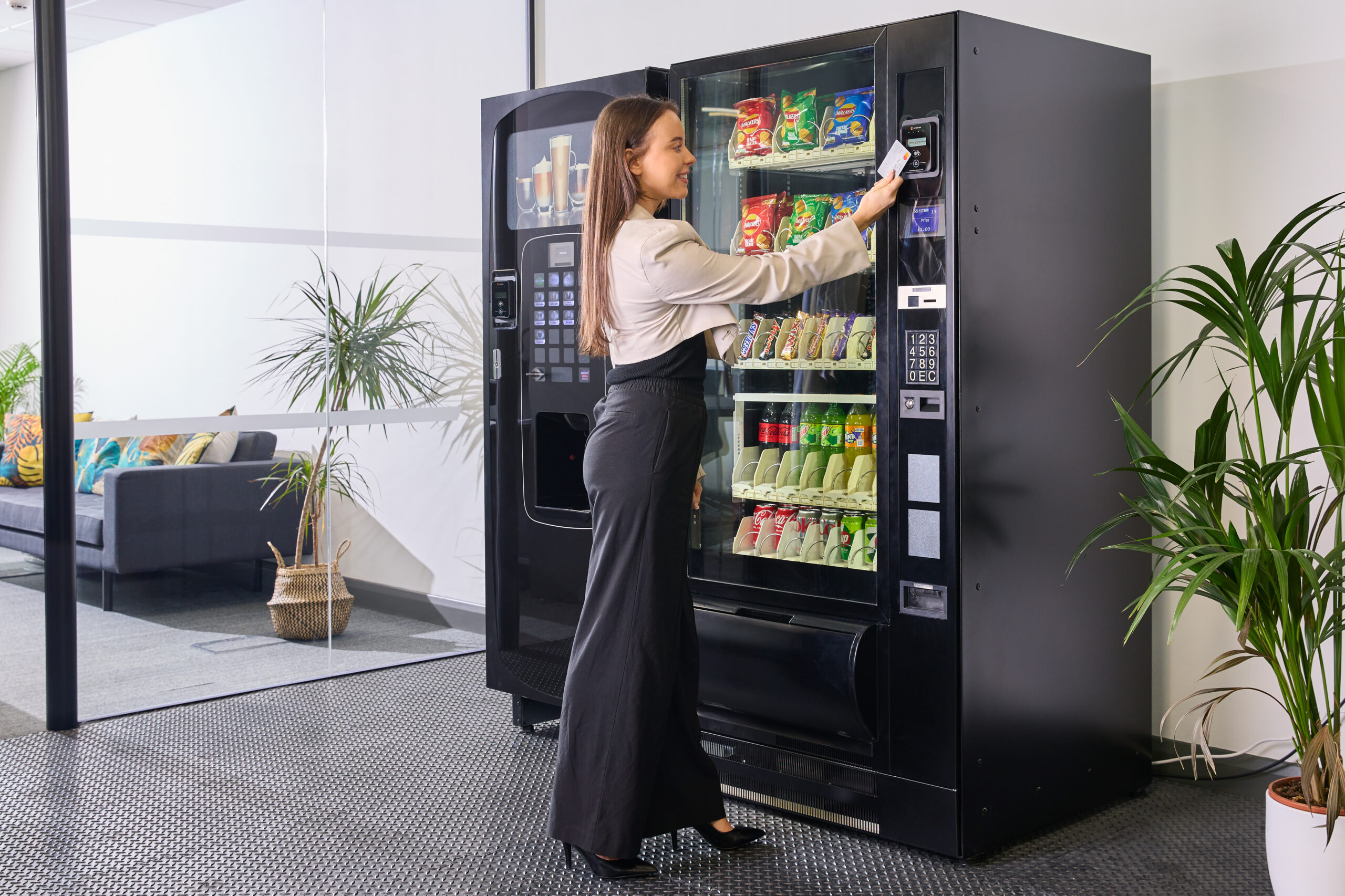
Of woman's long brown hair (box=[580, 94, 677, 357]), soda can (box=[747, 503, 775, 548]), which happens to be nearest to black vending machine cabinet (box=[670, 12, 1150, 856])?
soda can (box=[747, 503, 775, 548])

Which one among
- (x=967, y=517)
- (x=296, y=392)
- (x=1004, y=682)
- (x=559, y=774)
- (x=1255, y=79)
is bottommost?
(x=559, y=774)

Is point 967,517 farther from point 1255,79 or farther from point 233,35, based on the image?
point 233,35

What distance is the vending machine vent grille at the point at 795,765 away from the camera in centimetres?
268

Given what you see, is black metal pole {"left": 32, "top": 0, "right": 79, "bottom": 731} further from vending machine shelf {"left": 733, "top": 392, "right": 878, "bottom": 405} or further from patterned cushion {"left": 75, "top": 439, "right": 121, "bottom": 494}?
vending machine shelf {"left": 733, "top": 392, "right": 878, "bottom": 405}

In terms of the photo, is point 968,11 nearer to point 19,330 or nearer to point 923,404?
point 923,404

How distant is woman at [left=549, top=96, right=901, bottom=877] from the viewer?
2.44 m

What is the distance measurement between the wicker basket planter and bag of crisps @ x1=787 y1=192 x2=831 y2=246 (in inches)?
88.9

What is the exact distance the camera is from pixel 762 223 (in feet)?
9.80

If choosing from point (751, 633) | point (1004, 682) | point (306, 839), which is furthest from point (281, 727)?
point (1004, 682)

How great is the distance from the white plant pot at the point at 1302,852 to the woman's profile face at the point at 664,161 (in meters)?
1.71

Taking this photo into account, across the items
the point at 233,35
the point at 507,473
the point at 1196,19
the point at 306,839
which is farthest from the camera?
the point at 233,35

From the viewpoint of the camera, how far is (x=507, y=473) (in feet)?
11.7

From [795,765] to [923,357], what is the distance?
1033 mm

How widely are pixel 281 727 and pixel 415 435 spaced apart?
4.22ft
